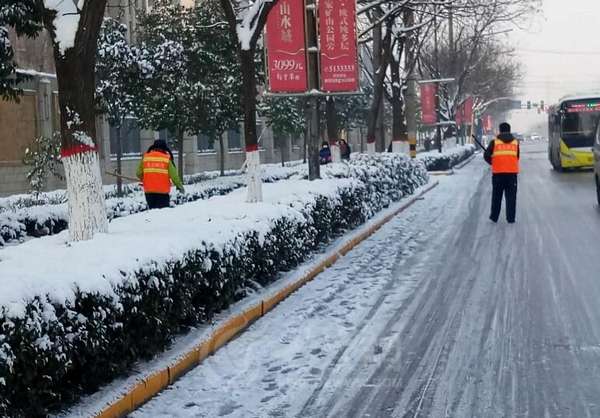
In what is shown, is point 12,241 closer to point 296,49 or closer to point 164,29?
point 296,49

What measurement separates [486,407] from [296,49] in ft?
38.4

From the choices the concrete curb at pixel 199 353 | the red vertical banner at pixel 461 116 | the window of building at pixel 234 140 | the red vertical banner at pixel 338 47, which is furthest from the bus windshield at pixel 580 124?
Result: the red vertical banner at pixel 461 116

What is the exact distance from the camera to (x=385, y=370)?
5.97 m

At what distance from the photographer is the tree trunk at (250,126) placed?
1153 cm

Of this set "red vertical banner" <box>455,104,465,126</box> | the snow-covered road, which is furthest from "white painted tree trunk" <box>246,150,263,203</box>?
"red vertical banner" <box>455,104,465,126</box>

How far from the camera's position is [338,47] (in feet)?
56.2

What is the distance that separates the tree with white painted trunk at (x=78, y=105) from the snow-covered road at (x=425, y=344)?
1.96m

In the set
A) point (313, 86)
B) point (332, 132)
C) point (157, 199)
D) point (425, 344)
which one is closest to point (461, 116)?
point (332, 132)

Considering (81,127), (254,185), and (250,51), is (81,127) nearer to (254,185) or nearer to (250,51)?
(254,185)

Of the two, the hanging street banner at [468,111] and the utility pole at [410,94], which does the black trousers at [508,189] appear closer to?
the utility pole at [410,94]

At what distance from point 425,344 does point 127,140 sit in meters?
28.9

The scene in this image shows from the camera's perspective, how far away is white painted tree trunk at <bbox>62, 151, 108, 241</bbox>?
313 inches

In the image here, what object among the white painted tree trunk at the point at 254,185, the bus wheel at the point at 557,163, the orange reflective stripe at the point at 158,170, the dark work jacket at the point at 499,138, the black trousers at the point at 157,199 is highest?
the dark work jacket at the point at 499,138

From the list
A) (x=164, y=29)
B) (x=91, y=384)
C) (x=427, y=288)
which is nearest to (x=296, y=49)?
(x=427, y=288)
